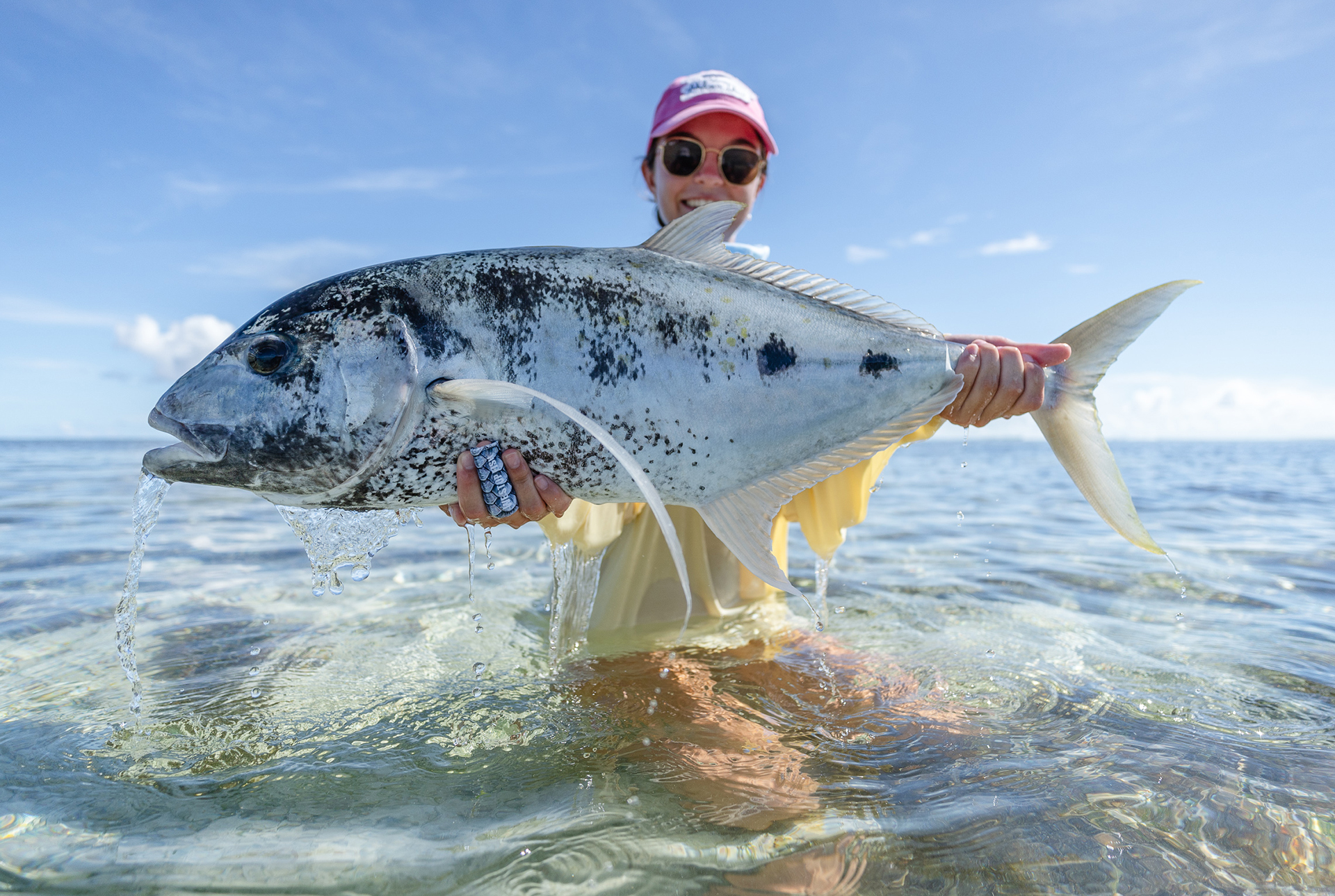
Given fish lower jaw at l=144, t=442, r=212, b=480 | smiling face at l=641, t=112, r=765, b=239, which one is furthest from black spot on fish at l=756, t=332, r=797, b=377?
smiling face at l=641, t=112, r=765, b=239

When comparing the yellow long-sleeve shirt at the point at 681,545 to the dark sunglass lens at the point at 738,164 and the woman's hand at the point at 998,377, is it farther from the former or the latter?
the dark sunglass lens at the point at 738,164

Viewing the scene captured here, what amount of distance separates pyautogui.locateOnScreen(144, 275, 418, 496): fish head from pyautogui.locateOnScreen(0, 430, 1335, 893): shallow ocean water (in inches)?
40.7

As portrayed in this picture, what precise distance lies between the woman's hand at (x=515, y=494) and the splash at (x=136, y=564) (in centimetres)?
92

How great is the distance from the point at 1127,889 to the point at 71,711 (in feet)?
12.2

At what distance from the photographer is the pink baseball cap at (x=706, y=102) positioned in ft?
13.1

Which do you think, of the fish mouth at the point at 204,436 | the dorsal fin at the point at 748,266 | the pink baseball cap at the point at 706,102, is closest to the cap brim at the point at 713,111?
the pink baseball cap at the point at 706,102

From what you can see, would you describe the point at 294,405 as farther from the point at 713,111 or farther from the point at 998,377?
the point at 713,111

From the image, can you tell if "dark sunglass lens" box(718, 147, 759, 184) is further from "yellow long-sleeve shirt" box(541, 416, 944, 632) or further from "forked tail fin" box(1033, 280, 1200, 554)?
"forked tail fin" box(1033, 280, 1200, 554)

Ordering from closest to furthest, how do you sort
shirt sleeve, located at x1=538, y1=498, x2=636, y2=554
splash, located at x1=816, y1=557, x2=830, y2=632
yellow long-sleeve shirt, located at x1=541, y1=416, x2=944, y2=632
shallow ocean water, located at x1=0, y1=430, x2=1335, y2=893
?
shallow ocean water, located at x1=0, y1=430, x2=1335, y2=893 → shirt sleeve, located at x1=538, y1=498, x2=636, y2=554 → yellow long-sleeve shirt, located at x1=541, y1=416, x2=944, y2=632 → splash, located at x1=816, y1=557, x2=830, y2=632

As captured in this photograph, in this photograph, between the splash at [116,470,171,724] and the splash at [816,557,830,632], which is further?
the splash at [816,557,830,632]

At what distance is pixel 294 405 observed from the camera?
212cm

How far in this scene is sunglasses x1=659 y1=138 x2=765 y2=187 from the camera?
4066 millimetres

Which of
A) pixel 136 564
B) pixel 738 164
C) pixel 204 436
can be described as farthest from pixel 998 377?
pixel 136 564

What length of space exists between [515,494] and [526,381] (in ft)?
1.30
